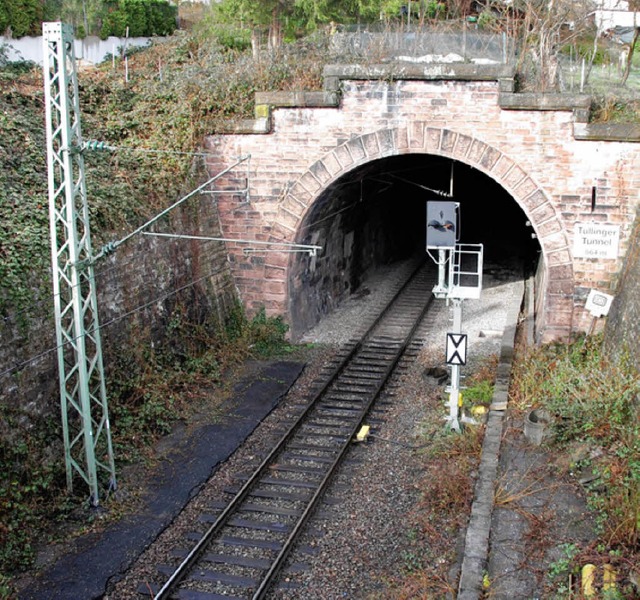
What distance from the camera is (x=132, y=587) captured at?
25.4ft

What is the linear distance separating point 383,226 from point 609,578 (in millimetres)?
16062

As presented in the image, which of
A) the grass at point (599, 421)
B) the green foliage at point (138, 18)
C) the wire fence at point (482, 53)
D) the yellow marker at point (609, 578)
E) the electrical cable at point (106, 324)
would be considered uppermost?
the green foliage at point (138, 18)

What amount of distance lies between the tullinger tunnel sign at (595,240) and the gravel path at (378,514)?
108 inches

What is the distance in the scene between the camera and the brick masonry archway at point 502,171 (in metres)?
13.4

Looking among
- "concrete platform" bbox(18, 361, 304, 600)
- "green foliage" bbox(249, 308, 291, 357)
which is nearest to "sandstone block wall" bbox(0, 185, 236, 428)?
"green foliage" bbox(249, 308, 291, 357)

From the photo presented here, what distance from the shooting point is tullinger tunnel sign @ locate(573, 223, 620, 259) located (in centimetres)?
1317

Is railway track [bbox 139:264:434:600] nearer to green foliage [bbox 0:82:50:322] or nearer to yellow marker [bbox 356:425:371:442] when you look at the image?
yellow marker [bbox 356:425:371:442]

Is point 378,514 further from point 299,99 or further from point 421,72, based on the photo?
point 299,99

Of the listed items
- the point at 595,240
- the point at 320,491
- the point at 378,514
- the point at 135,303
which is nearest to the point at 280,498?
the point at 320,491

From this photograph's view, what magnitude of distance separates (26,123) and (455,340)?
28.2 ft

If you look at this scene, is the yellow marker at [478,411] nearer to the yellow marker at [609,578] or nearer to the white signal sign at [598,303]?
the white signal sign at [598,303]

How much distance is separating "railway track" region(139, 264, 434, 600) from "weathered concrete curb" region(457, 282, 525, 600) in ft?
6.81

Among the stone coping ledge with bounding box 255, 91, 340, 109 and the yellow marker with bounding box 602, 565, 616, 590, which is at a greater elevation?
the stone coping ledge with bounding box 255, 91, 340, 109

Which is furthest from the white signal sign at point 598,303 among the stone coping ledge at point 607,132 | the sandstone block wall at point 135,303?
the sandstone block wall at point 135,303
